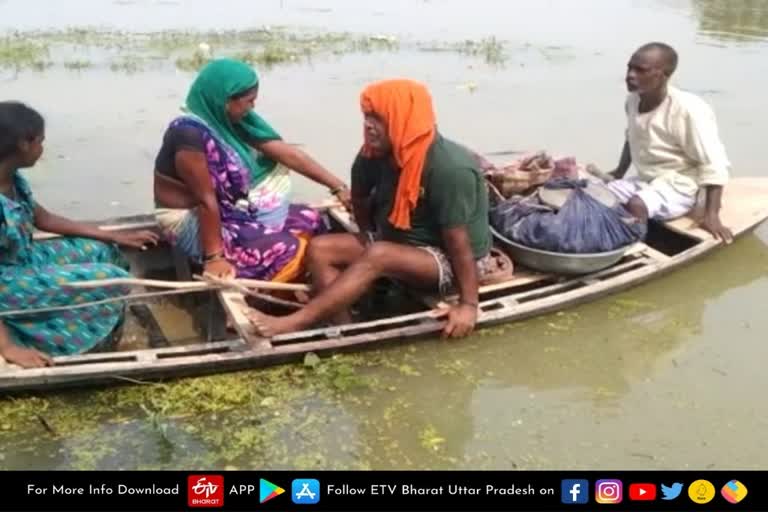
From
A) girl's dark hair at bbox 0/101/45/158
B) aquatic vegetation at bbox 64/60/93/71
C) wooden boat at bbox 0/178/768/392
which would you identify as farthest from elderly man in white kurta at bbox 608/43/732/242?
aquatic vegetation at bbox 64/60/93/71

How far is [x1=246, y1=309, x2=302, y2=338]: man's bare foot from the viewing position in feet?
11.9

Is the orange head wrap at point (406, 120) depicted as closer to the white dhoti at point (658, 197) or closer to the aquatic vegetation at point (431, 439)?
the aquatic vegetation at point (431, 439)

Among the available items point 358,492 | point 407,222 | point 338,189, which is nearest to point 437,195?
point 407,222

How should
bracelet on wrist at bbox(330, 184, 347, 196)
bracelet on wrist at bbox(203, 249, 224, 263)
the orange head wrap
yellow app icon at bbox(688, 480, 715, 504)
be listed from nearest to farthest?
yellow app icon at bbox(688, 480, 715, 504) < the orange head wrap < bracelet on wrist at bbox(203, 249, 224, 263) < bracelet on wrist at bbox(330, 184, 347, 196)

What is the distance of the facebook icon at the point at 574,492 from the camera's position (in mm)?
2856

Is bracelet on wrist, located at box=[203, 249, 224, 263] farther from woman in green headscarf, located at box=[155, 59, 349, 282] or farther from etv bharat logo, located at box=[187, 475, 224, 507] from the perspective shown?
etv bharat logo, located at box=[187, 475, 224, 507]

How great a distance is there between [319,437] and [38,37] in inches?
444

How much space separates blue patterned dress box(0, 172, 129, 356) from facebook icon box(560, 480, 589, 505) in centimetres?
207

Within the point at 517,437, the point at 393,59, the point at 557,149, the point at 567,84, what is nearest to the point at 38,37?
the point at 393,59

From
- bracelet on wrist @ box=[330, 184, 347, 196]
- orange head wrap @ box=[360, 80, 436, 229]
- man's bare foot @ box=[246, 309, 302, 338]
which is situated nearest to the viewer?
orange head wrap @ box=[360, 80, 436, 229]

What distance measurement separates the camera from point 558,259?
4.23m

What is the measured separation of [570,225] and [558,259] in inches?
7.3

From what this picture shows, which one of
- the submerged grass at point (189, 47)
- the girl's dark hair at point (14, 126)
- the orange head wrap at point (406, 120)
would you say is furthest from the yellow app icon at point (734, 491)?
the submerged grass at point (189, 47)

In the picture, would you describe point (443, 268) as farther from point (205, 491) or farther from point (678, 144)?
point (678, 144)
